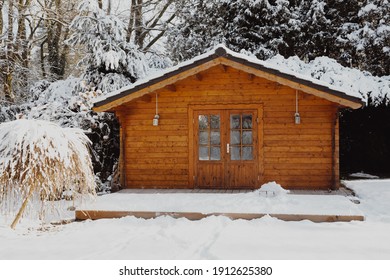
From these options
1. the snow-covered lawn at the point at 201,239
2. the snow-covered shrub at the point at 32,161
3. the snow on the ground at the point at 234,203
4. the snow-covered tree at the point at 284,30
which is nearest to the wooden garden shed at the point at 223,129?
the snow on the ground at the point at 234,203

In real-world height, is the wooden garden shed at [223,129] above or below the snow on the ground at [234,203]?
above

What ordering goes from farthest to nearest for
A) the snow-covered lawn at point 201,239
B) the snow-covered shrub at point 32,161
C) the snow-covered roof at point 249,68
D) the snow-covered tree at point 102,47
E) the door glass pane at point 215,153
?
the snow-covered tree at point 102,47
the door glass pane at point 215,153
the snow-covered roof at point 249,68
the snow-covered shrub at point 32,161
the snow-covered lawn at point 201,239

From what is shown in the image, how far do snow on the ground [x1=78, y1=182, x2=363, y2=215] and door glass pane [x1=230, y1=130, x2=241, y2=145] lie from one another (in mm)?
1489

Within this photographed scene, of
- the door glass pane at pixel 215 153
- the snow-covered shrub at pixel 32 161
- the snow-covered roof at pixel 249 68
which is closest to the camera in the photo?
the snow-covered shrub at pixel 32 161

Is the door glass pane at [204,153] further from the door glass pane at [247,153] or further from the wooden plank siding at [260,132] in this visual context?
the door glass pane at [247,153]

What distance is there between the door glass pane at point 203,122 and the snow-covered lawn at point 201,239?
3329 mm

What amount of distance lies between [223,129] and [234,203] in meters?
2.57

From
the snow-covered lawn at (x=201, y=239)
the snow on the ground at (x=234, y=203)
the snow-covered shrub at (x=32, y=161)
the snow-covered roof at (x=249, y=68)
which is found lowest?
the snow-covered lawn at (x=201, y=239)

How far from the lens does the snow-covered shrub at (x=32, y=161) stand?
615 centimetres

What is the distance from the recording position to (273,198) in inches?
328

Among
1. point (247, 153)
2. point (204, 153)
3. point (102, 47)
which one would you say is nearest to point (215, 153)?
point (204, 153)

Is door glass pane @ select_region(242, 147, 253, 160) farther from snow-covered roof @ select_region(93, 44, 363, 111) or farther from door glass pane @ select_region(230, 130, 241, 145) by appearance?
snow-covered roof @ select_region(93, 44, 363, 111)
